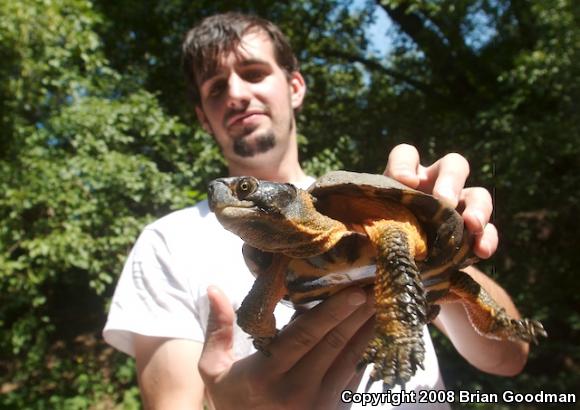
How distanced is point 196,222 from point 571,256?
457 centimetres

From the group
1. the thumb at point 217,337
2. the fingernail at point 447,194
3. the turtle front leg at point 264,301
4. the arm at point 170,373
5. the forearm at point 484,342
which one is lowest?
the arm at point 170,373

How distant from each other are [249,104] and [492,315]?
4.27ft

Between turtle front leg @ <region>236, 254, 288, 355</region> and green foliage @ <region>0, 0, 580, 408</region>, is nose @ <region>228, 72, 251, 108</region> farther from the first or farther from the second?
green foliage @ <region>0, 0, 580, 408</region>

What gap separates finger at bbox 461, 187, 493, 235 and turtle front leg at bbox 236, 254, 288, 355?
50 cm

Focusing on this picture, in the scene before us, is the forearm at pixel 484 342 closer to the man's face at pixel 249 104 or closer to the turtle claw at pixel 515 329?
the turtle claw at pixel 515 329

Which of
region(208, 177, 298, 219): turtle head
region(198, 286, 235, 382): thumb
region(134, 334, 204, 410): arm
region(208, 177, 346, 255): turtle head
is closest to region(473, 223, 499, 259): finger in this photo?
region(208, 177, 346, 255): turtle head

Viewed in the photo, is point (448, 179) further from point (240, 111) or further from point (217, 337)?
point (240, 111)

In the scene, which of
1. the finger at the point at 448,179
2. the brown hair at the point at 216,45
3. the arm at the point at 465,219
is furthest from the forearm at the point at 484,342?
the brown hair at the point at 216,45

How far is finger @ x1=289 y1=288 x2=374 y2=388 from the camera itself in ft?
A: 4.42

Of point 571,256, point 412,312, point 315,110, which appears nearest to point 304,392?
point 412,312

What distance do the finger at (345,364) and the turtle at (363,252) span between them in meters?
0.19

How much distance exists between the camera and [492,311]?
147 cm

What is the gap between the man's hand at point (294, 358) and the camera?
1310 mm

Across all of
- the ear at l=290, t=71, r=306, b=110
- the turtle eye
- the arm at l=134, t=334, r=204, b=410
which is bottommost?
the arm at l=134, t=334, r=204, b=410
